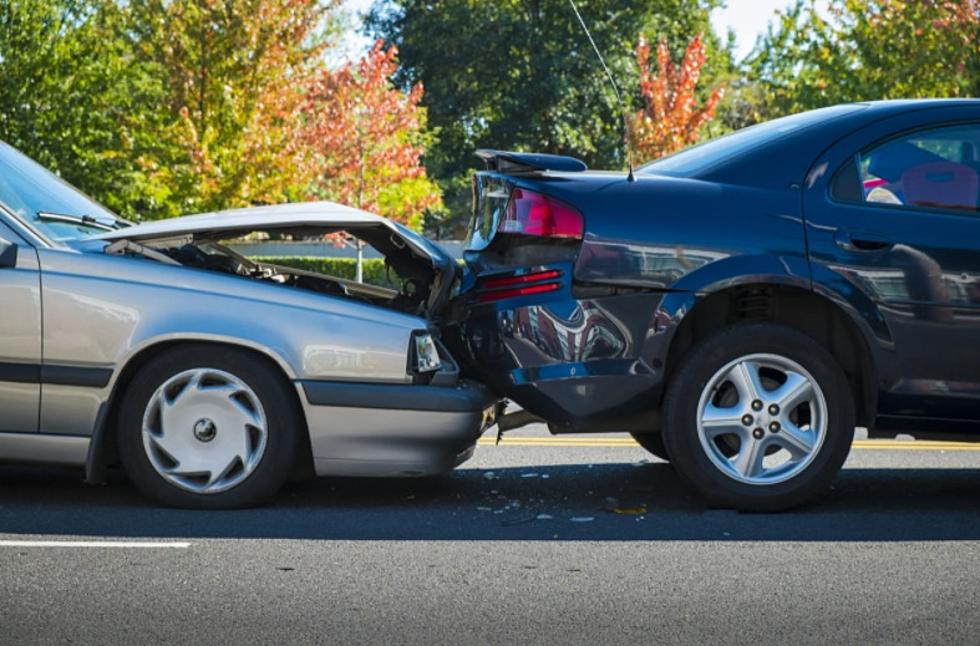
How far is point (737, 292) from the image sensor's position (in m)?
5.84

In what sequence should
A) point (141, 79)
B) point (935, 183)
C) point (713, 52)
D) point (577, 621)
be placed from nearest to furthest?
1. point (577, 621)
2. point (935, 183)
3. point (141, 79)
4. point (713, 52)

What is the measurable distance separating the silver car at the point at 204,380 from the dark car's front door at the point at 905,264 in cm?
169

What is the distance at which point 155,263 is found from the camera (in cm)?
565

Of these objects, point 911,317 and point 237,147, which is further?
point 237,147

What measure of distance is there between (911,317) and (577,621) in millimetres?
2367

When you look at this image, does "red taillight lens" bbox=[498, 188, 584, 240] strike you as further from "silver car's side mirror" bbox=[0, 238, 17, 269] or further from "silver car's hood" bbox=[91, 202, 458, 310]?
"silver car's side mirror" bbox=[0, 238, 17, 269]

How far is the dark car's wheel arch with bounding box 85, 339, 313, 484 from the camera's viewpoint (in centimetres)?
559

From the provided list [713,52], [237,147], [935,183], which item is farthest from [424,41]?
[935,183]

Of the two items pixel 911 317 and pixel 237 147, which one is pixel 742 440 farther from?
pixel 237 147

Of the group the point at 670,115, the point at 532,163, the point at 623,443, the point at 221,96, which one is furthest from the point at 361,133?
the point at 532,163

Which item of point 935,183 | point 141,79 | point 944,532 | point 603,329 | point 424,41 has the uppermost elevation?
point 424,41

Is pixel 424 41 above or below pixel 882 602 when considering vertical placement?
above

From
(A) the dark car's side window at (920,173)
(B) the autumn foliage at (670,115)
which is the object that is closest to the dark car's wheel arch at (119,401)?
(A) the dark car's side window at (920,173)

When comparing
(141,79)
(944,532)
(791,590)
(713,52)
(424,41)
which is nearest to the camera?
(791,590)
